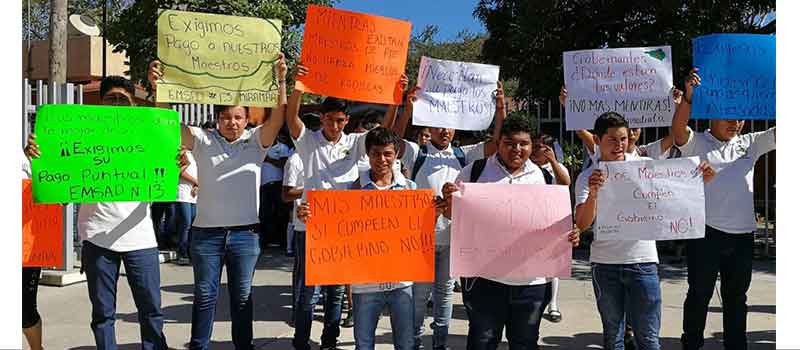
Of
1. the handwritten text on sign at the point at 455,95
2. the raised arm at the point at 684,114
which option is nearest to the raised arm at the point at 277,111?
the handwritten text on sign at the point at 455,95

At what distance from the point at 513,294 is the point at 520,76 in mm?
9243

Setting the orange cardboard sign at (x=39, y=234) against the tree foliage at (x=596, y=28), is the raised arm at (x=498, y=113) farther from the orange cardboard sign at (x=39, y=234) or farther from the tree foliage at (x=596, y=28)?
the tree foliage at (x=596, y=28)

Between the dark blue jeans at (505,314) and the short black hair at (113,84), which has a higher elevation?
the short black hair at (113,84)

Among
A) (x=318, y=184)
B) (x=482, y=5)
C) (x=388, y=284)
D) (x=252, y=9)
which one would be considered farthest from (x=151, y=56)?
(x=388, y=284)

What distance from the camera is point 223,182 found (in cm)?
450

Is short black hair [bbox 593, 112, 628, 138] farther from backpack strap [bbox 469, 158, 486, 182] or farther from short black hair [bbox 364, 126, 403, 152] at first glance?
short black hair [bbox 364, 126, 403, 152]

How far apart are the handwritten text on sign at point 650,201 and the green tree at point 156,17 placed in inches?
362

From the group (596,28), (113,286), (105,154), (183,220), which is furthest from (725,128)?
(596,28)

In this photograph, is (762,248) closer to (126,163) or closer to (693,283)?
(693,283)

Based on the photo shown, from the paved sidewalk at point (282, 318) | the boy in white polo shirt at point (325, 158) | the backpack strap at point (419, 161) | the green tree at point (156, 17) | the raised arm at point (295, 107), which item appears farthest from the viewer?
the green tree at point (156, 17)

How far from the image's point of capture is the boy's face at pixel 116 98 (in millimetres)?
4387

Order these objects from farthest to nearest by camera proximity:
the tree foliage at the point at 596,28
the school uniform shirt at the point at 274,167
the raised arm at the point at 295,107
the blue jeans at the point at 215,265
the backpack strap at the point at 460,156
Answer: the tree foliage at the point at 596,28 < the school uniform shirt at the point at 274,167 < the backpack strap at the point at 460,156 < the raised arm at the point at 295,107 < the blue jeans at the point at 215,265

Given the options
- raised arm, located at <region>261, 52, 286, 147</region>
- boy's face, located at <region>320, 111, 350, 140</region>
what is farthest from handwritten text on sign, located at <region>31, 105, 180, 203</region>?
boy's face, located at <region>320, 111, 350, 140</region>

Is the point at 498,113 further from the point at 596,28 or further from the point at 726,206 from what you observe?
the point at 596,28
